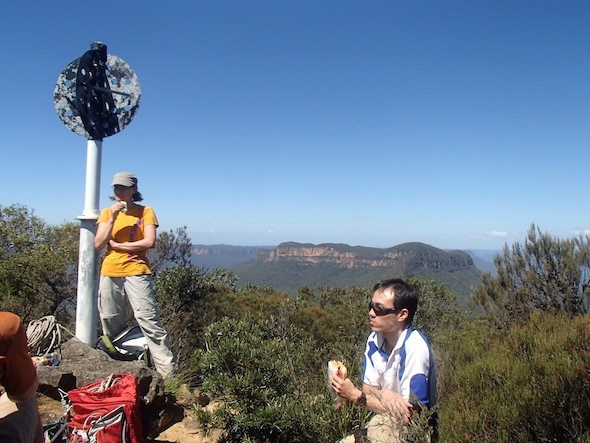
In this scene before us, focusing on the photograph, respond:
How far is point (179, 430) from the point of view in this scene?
3635mm

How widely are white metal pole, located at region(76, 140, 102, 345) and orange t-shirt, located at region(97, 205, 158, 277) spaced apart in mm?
136

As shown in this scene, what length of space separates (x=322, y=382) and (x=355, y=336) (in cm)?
257

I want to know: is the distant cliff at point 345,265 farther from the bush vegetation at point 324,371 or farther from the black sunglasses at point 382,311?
the black sunglasses at point 382,311

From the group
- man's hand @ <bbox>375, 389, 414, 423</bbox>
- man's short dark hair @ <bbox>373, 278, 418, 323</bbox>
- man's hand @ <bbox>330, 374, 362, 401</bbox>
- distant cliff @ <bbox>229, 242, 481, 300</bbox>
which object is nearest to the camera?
man's hand @ <bbox>375, 389, 414, 423</bbox>

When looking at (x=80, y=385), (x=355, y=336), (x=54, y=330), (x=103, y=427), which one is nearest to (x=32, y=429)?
(x=103, y=427)

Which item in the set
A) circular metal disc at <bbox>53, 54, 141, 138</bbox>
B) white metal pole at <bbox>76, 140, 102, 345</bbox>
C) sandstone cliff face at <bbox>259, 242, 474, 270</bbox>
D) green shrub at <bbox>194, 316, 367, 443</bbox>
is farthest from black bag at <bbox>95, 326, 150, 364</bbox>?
sandstone cliff face at <bbox>259, 242, 474, 270</bbox>

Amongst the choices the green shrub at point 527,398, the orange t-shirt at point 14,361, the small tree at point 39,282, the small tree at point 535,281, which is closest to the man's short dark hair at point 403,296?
the green shrub at point 527,398

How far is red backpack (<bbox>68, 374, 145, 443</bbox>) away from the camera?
2771 millimetres

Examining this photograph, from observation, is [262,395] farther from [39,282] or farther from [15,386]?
[39,282]

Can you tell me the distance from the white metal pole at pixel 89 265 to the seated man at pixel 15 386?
2.33m

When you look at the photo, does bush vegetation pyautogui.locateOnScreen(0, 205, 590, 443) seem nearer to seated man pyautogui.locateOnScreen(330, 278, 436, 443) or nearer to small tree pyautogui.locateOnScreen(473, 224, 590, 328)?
seated man pyautogui.locateOnScreen(330, 278, 436, 443)

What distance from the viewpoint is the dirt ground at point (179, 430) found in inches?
132

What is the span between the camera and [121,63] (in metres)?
4.62

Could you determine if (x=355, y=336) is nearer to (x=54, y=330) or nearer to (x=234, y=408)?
(x=234, y=408)
